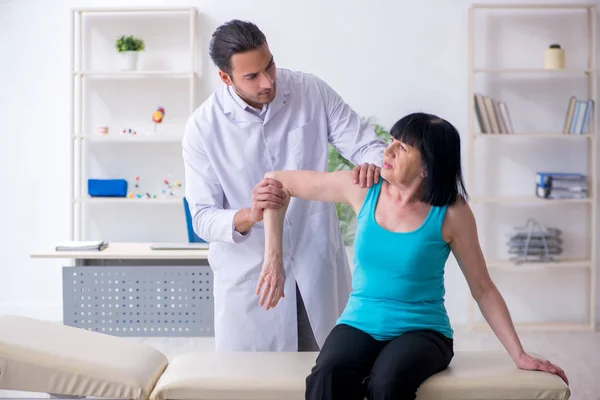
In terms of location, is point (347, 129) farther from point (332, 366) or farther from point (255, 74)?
point (332, 366)

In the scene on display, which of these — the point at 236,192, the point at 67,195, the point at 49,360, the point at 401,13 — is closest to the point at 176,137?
the point at 67,195

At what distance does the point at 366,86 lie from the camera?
15.5ft

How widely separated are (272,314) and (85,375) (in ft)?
1.82

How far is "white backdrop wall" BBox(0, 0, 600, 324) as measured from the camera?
471 cm

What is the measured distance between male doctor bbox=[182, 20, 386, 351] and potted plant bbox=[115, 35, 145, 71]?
2.51 meters

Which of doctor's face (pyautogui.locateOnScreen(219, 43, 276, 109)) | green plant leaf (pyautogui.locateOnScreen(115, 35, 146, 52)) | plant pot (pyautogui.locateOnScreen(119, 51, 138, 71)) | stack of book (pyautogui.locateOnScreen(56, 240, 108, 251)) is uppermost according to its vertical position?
green plant leaf (pyautogui.locateOnScreen(115, 35, 146, 52))

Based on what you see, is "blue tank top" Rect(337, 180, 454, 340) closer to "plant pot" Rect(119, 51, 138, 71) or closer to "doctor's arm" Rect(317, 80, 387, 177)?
"doctor's arm" Rect(317, 80, 387, 177)

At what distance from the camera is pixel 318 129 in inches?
90.4

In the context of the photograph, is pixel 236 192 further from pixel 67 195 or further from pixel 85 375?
pixel 67 195

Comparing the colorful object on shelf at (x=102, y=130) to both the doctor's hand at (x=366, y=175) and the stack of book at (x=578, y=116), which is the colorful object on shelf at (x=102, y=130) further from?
the doctor's hand at (x=366, y=175)

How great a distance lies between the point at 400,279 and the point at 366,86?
298cm

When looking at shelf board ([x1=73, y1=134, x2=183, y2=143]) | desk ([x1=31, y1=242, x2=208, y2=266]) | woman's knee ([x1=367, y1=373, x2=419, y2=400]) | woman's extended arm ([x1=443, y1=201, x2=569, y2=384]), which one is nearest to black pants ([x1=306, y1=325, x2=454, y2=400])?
woman's knee ([x1=367, y1=373, x2=419, y2=400])

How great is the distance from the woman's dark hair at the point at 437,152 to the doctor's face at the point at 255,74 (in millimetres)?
406

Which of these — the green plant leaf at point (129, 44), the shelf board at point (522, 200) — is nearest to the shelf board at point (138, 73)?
the green plant leaf at point (129, 44)
